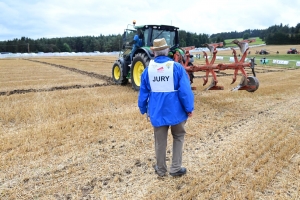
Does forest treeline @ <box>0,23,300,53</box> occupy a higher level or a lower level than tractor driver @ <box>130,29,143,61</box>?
higher

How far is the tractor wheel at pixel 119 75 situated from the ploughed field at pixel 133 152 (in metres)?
2.85

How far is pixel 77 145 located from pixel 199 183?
6.93 ft

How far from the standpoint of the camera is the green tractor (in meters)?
8.11

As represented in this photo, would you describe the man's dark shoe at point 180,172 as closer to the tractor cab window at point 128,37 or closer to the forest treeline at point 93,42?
the tractor cab window at point 128,37

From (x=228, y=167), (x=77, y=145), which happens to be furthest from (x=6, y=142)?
(x=228, y=167)

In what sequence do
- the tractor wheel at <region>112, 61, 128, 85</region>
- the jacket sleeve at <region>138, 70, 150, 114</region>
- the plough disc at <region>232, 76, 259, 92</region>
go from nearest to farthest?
the jacket sleeve at <region>138, 70, 150, 114</region>, the plough disc at <region>232, 76, 259, 92</region>, the tractor wheel at <region>112, 61, 128, 85</region>

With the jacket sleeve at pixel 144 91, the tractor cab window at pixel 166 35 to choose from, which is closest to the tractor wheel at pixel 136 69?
the tractor cab window at pixel 166 35

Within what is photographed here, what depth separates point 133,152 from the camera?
3.89m

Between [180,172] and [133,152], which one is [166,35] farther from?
[180,172]

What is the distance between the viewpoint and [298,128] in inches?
196

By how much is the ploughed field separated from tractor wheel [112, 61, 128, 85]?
2846 millimetres

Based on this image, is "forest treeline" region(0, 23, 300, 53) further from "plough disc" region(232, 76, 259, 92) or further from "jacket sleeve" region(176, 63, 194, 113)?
"jacket sleeve" region(176, 63, 194, 113)

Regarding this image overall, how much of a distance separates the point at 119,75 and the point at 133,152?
6.70 metres

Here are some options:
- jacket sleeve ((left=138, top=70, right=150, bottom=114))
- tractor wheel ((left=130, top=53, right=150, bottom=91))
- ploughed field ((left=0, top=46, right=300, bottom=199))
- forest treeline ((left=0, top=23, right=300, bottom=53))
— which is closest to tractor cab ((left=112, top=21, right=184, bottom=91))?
tractor wheel ((left=130, top=53, right=150, bottom=91))
